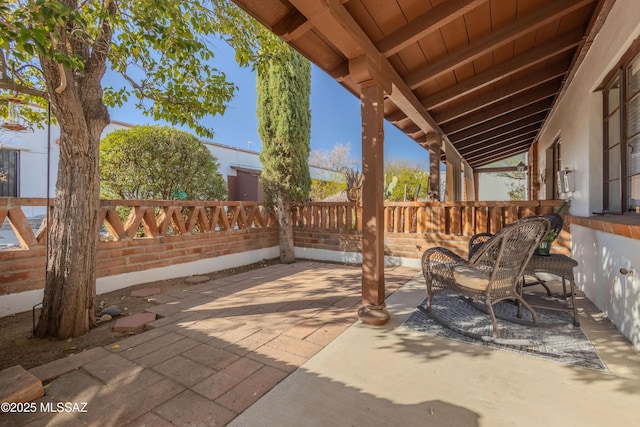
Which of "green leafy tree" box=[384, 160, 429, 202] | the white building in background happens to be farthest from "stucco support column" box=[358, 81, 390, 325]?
"green leafy tree" box=[384, 160, 429, 202]

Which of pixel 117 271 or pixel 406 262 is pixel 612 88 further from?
pixel 117 271

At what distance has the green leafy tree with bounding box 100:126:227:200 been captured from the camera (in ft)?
17.3

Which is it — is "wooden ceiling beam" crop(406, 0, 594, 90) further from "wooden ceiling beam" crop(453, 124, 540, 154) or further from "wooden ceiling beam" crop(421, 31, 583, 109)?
"wooden ceiling beam" crop(453, 124, 540, 154)

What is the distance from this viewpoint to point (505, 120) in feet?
19.7

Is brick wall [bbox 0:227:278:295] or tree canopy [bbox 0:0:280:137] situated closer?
tree canopy [bbox 0:0:280:137]

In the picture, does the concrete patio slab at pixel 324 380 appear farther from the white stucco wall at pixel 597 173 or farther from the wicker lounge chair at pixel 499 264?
the wicker lounge chair at pixel 499 264

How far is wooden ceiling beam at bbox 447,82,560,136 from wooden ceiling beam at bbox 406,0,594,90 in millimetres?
2417

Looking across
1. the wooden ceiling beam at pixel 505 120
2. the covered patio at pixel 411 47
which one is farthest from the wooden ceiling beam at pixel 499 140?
the covered patio at pixel 411 47

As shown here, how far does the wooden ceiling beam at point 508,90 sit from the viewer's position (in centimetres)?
419

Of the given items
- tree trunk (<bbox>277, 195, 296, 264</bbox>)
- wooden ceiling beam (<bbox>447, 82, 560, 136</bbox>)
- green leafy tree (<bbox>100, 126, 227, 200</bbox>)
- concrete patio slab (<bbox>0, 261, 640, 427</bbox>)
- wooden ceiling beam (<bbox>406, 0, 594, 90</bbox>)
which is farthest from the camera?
tree trunk (<bbox>277, 195, 296, 264</bbox>)

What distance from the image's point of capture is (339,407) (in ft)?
5.53

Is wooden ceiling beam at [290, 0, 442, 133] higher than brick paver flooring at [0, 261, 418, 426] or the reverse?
higher

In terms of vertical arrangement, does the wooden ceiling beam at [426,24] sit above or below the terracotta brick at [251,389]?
above

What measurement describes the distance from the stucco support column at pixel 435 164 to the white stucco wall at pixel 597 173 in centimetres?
182
